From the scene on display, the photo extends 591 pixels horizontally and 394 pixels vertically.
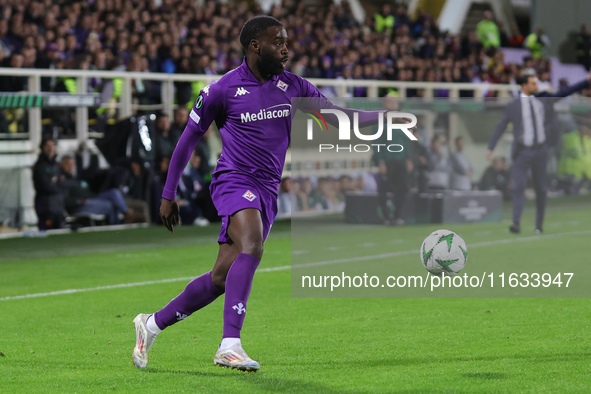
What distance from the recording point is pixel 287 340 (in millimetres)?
6973

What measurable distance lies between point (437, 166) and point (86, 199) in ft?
17.0

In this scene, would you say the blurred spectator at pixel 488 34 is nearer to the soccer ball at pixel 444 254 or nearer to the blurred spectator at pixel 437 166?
the blurred spectator at pixel 437 166

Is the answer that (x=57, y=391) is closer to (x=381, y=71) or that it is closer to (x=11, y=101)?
(x=11, y=101)

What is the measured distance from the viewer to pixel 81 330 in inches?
300

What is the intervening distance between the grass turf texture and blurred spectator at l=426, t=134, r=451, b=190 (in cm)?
280

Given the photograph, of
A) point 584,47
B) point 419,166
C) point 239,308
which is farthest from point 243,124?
point 584,47

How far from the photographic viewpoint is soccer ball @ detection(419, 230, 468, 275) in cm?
734

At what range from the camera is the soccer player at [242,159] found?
5699mm

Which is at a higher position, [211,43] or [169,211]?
[211,43]

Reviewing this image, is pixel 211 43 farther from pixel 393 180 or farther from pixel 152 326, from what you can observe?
pixel 152 326

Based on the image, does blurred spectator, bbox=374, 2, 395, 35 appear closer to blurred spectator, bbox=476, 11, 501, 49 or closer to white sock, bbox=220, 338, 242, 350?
blurred spectator, bbox=476, 11, 501, 49

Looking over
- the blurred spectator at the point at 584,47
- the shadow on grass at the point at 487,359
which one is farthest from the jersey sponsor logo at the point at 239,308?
the blurred spectator at the point at 584,47

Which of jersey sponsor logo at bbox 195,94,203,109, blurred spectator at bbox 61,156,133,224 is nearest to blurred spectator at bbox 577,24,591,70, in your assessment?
blurred spectator at bbox 61,156,133,224

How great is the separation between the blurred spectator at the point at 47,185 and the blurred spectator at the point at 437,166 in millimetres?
5279
